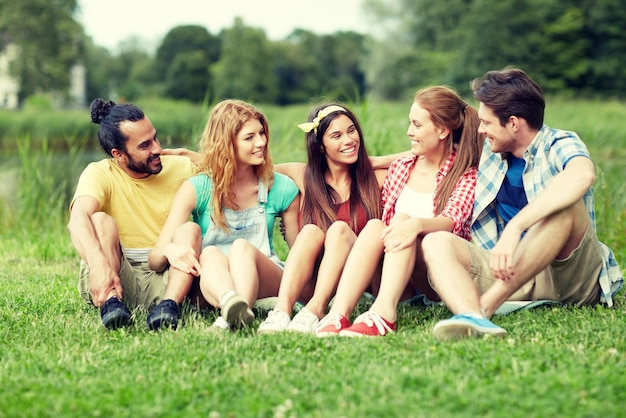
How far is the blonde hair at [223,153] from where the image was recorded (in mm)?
4277

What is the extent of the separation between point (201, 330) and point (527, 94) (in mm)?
1973

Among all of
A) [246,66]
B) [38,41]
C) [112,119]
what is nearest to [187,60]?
[246,66]

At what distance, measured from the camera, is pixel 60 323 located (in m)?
4.04

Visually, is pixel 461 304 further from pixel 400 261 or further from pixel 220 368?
pixel 220 368

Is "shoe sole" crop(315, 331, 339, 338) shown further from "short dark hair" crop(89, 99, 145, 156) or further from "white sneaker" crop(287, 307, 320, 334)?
"short dark hair" crop(89, 99, 145, 156)

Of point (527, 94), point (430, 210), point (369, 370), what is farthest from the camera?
point (430, 210)

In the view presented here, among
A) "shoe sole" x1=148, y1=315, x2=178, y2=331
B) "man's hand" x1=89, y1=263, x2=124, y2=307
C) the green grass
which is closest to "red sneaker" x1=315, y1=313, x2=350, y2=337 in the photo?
the green grass

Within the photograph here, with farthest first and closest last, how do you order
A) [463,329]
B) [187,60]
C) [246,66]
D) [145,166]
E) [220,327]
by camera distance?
1. [187,60]
2. [246,66]
3. [145,166]
4. [220,327]
5. [463,329]

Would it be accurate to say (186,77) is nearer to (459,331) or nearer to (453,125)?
(453,125)

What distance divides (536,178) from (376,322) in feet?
3.78

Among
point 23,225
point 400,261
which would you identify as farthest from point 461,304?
point 23,225

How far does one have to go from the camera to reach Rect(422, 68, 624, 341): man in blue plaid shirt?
3623 millimetres

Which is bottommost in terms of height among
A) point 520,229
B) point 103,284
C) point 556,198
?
point 103,284

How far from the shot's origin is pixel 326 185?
4.50m
